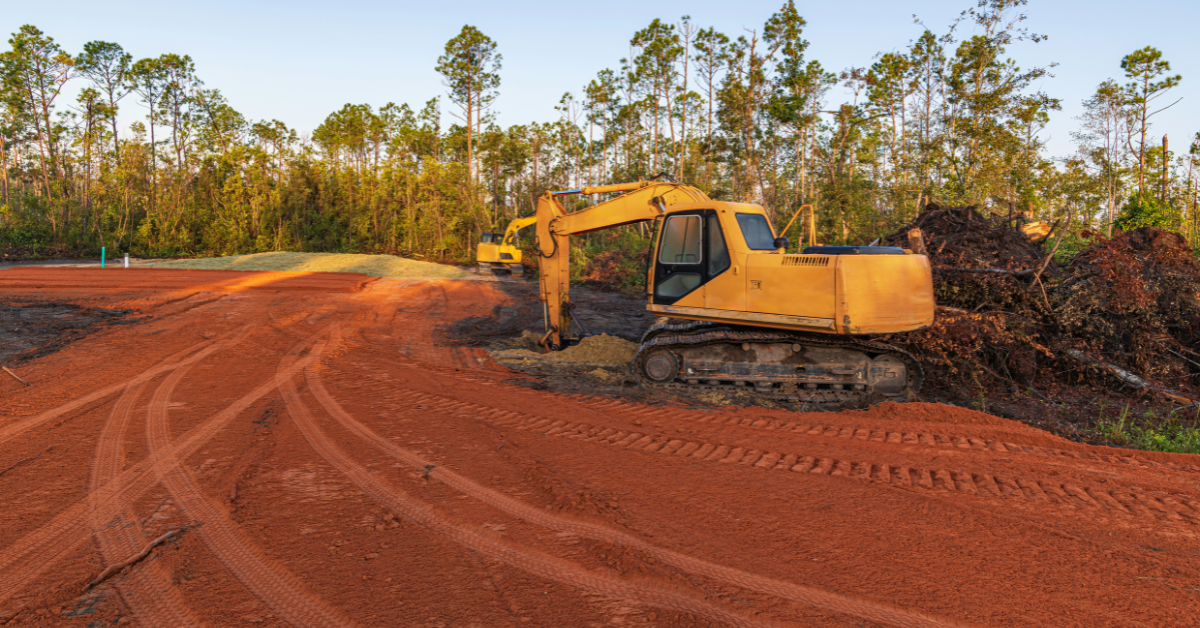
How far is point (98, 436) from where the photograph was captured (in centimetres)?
540

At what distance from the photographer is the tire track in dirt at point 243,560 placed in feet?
9.41

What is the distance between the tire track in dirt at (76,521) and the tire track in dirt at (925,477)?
274 cm

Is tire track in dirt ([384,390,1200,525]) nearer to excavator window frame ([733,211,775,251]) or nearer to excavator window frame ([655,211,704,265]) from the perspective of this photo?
excavator window frame ([655,211,704,265])

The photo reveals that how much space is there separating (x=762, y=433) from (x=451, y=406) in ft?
11.2

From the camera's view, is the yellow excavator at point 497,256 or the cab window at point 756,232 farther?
the yellow excavator at point 497,256

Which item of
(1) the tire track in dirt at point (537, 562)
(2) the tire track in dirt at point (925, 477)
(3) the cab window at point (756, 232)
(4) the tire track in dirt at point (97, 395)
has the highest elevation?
(3) the cab window at point (756, 232)

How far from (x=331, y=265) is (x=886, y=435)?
77.0 feet

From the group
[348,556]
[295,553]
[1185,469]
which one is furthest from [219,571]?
[1185,469]

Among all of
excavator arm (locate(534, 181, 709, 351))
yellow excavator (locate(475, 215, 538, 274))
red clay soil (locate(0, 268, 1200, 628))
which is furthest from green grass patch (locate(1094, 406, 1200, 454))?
yellow excavator (locate(475, 215, 538, 274))

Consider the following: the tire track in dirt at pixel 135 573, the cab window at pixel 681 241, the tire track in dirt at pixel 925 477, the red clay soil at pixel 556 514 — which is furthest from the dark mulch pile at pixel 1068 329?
the tire track in dirt at pixel 135 573

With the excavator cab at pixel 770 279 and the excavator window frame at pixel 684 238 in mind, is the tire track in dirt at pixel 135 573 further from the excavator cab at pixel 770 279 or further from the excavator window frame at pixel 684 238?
the excavator window frame at pixel 684 238

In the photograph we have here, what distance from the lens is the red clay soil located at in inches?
115

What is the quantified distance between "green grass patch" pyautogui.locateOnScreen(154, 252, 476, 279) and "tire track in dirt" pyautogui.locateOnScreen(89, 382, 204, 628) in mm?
17575

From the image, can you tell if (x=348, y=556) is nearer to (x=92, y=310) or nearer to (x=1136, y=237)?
(x=1136, y=237)
